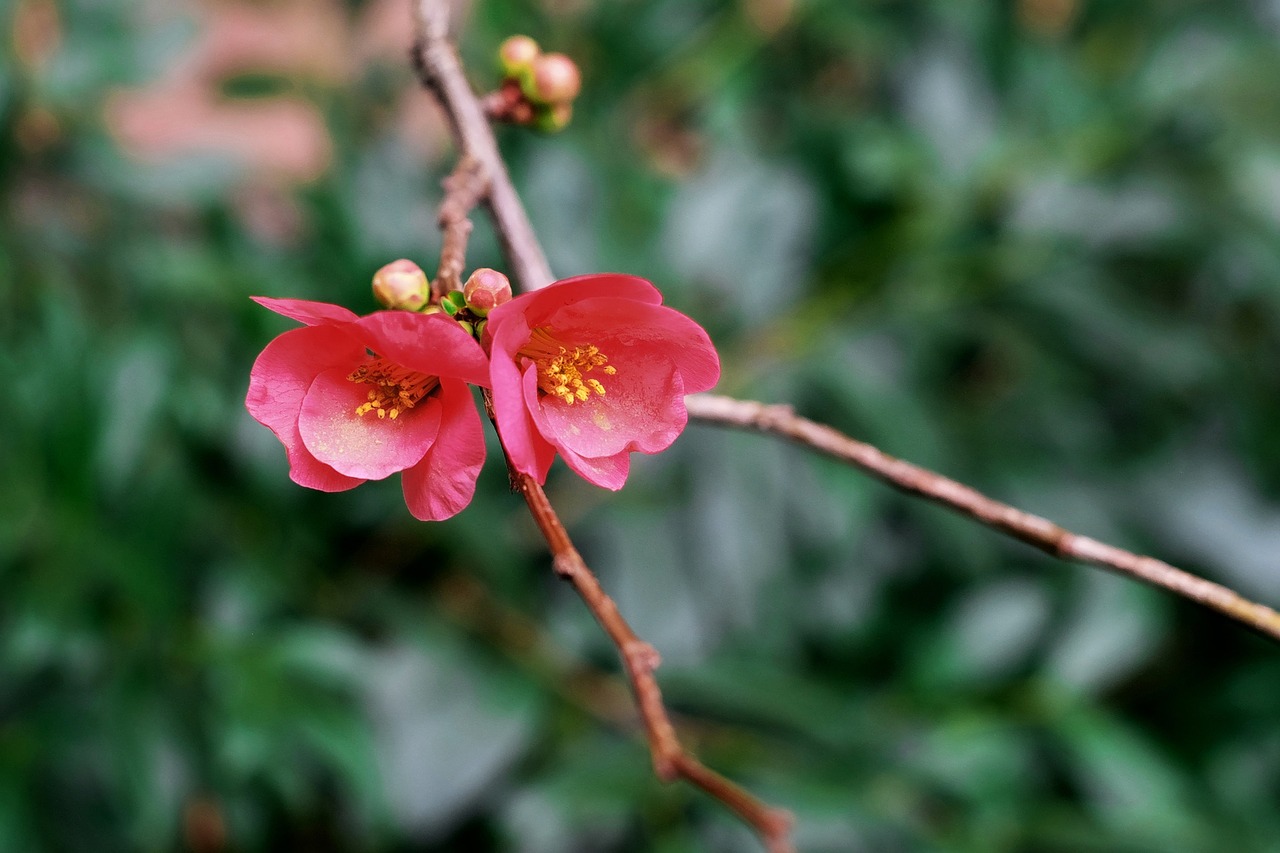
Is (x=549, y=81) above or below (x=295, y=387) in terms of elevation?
above

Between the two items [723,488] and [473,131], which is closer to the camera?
[473,131]

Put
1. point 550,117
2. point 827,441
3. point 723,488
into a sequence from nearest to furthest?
point 827,441 → point 550,117 → point 723,488

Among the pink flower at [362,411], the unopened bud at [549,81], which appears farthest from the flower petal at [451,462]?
the unopened bud at [549,81]

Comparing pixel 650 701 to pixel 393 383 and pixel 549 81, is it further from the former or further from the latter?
pixel 549 81

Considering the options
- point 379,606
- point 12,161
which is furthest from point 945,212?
point 12,161

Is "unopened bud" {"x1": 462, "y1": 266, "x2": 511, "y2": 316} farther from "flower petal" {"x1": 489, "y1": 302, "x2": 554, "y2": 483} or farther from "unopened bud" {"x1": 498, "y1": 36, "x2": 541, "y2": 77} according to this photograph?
"unopened bud" {"x1": 498, "y1": 36, "x2": 541, "y2": 77}

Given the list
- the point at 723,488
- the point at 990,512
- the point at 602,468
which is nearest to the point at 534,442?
the point at 602,468

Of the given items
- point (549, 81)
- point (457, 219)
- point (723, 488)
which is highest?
point (723, 488)

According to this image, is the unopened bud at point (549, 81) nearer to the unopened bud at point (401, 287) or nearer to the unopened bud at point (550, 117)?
the unopened bud at point (550, 117)
